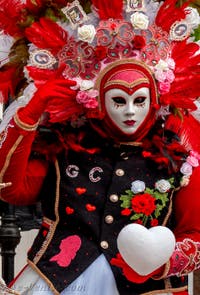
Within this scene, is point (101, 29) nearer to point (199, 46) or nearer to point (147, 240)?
point (199, 46)

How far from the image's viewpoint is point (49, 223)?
3576 millimetres

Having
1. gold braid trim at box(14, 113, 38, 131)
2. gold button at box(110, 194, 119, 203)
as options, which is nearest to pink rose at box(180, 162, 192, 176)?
gold button at box(110, 194, 119, 203)

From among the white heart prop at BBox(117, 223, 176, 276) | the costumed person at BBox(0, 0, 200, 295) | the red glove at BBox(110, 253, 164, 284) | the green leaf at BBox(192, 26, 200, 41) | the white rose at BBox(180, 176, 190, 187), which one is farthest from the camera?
the green leaf at BBox(192, 26, 200, 41)

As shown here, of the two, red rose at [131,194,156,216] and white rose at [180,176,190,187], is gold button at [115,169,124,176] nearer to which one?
red rose at [131,194,156,216]

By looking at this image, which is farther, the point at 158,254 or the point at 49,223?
the point at 49,223

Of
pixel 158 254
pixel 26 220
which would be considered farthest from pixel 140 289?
pixel 26 220

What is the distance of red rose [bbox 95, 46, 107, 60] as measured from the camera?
353 centimetres

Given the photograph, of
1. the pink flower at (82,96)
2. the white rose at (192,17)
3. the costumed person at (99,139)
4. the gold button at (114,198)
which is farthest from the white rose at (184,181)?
the white rose at (192,17)

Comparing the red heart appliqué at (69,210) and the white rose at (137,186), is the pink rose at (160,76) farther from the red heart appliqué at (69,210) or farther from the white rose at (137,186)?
the red heart appliqué at (69,210)

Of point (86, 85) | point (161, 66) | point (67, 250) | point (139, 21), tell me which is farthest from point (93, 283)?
point (139, 21)

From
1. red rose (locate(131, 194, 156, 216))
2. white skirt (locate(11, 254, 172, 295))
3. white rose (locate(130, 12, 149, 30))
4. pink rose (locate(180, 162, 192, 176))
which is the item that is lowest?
white skirt (locate(11, 254, 172, 295))

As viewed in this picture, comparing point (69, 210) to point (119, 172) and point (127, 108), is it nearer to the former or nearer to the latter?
point (119, 172)

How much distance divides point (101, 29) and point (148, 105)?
323 mm

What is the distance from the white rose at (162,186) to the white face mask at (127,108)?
0.68ft
